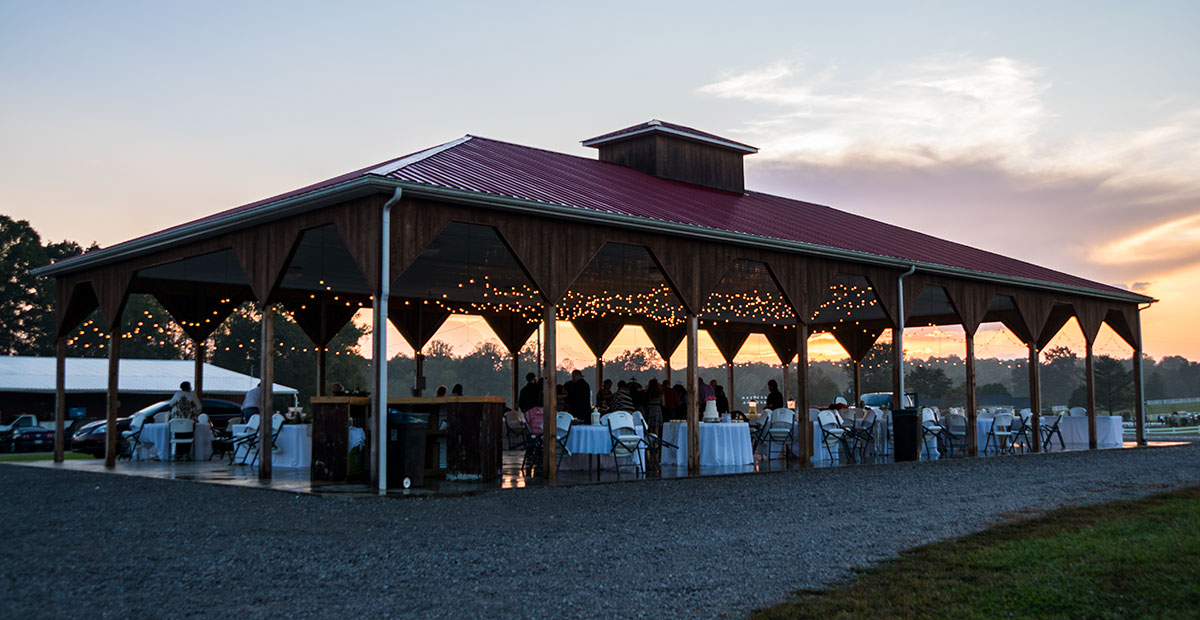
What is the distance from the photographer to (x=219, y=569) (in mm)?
6863

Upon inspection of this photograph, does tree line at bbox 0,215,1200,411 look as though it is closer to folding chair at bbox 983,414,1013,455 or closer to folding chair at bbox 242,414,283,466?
folding chair at bbox 983,414,1013,455

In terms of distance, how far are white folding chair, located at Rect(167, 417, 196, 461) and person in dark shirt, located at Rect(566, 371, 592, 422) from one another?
690 centimetres

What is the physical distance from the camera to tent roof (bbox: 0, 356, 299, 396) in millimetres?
36922

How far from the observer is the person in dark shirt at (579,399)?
15953mm

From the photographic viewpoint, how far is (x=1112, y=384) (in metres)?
70.2

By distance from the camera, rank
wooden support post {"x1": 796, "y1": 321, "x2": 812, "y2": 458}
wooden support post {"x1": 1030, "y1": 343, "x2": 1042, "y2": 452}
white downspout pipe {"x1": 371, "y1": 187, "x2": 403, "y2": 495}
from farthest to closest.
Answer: wooden support post {"x1": 1030, "y1": 343, "x2": 1042, "y2": 452} → wooden support post {"x1": 796, "y1": 321, "x2": 812, "y2": 458} → white downspout pipe {"x1": 371, "y1": 187, "x2": 403, "y2": 495}

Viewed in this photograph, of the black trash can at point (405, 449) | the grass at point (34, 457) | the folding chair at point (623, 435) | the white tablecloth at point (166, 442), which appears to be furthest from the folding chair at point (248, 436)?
the grass at point (34, 457)

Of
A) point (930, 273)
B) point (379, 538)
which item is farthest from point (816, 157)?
point (379, 538)

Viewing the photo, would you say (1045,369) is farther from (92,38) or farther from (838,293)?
(92,38)

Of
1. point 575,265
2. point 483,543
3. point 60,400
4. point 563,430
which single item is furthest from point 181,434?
point 483,543

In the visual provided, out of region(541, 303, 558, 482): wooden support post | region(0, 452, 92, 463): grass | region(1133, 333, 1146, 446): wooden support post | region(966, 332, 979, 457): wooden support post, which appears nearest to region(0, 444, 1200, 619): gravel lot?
region(541, 303, 558, 482): wooden support post

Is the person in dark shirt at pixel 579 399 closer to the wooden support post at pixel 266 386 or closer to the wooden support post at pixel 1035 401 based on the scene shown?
the wooden support post at pixel 266 386

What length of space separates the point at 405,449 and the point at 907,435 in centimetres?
931

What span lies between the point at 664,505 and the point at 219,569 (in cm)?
483
